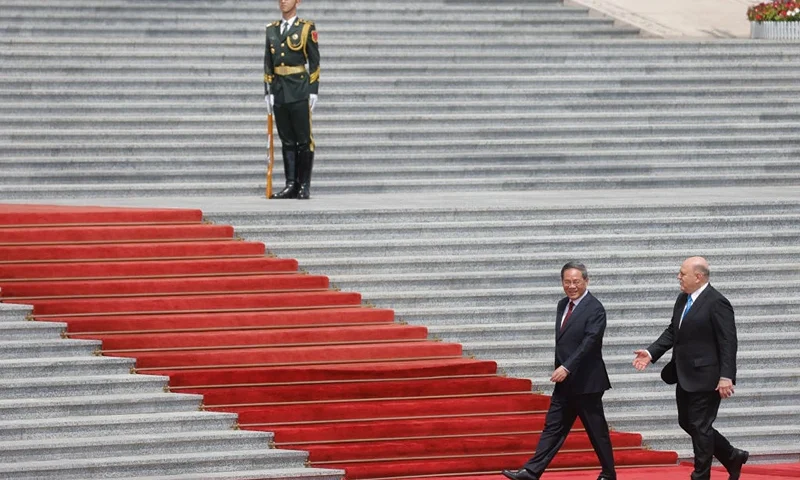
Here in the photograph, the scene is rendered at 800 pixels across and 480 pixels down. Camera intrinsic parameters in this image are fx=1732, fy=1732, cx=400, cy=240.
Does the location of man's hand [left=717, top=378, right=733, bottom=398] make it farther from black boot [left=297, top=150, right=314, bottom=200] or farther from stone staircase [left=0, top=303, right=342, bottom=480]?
black boot [left=297, top=150, right=314, bottom=200]

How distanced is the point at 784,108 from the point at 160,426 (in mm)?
9205

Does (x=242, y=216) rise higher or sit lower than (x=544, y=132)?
lower

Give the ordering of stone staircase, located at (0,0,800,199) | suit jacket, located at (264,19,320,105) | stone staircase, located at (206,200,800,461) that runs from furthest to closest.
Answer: stone staircase, located at (0,0,800,199) < suit jacket, located at (264,19,320,105) < stone staircase, located at (206,200,800,461)

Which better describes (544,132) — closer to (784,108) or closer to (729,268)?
(784,108)

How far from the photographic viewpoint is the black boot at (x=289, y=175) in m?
15.1

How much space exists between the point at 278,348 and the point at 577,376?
256 cm

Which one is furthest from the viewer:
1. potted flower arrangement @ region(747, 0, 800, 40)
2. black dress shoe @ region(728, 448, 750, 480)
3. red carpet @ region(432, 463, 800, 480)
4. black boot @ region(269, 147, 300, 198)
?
potted flower arrangement @ region(747, 0, 800, 40)

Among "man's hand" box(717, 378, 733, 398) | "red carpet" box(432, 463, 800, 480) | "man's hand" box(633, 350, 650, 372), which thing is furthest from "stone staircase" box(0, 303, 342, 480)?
"man's hand" box(717, 378, 733, 398)

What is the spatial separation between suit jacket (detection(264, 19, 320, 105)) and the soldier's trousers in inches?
2.8

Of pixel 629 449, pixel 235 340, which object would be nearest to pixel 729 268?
pixel 629 449

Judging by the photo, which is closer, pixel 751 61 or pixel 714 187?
pixel 714 187

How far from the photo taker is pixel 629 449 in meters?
11.9

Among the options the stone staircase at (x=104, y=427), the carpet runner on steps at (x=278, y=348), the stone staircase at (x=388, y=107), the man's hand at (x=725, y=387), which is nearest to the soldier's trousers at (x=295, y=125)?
the stone staircase at (x=388, y=107)

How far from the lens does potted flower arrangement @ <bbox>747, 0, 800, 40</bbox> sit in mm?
20500
